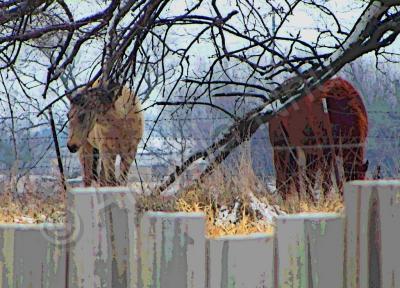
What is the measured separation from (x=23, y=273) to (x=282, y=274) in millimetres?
623

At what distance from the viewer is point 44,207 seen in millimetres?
Answer: 2787

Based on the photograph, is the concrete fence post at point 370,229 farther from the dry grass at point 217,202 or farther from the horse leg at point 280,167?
the horse leg at point 280,167

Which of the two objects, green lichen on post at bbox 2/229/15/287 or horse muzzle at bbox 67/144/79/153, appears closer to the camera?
green lichen on post at bbox 2/229/15/287

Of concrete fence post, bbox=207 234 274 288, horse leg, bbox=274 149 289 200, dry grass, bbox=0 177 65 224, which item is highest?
horse leg, bbox=274 149 289 200

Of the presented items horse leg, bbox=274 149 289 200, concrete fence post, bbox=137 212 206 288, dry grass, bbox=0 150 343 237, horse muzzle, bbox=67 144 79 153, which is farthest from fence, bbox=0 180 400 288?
horse muzzle, bbox=67 144 79 153

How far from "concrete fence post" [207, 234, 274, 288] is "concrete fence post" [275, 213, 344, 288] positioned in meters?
0.03

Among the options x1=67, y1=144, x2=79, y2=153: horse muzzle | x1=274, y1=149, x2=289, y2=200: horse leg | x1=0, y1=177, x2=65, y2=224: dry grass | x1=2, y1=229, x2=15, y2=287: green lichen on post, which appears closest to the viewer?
x1=2, y1=229, x2=15, y2=287: green lichen on post

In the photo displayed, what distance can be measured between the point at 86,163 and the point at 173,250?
13.4 ft

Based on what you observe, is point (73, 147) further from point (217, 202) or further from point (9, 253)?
point (9, 253)

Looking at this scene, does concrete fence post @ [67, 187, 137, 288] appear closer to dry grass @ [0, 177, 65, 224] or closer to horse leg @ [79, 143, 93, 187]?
dry grass @ [0, 177, 65, 224]

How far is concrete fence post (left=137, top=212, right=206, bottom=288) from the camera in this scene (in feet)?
A: 5.16

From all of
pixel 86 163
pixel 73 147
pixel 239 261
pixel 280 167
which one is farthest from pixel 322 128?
pixel 239 261

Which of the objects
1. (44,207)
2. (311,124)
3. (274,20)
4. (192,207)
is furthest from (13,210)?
(274,20)

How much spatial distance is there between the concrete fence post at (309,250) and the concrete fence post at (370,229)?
3cm
